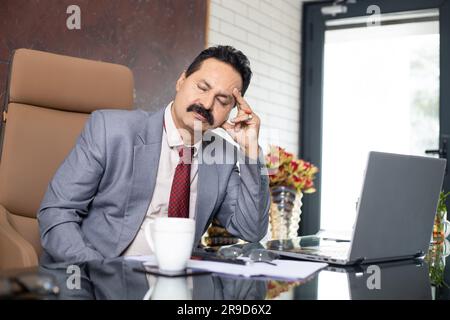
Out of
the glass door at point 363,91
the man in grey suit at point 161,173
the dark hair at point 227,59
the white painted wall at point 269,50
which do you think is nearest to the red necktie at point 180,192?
the man in grey suit at point 161,173

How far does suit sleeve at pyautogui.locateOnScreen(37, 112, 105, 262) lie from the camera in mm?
1279

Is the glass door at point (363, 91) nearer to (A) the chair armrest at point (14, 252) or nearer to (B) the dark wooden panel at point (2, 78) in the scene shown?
(B) the dark wooden panel at point (2, 78)

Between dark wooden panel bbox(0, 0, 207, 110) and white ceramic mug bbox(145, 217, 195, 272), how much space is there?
1.38 meters

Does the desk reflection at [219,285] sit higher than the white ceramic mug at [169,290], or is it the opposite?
the white ceramic mug at [169,290]

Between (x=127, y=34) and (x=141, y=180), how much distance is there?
1.22 meters

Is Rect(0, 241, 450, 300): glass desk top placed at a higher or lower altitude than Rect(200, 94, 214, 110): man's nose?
lower

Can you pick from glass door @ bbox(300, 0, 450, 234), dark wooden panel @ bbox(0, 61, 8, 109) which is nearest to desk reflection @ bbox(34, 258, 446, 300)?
dark wooden panel @ bbox(0, 61, 8, 109)

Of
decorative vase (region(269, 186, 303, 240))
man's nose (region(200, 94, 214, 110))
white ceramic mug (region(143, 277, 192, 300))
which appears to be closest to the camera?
white ceramic mug (region(143, 277, 192, 300))

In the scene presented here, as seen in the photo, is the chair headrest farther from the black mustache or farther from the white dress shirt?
the black mustache

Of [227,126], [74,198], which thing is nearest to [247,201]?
[227,126]

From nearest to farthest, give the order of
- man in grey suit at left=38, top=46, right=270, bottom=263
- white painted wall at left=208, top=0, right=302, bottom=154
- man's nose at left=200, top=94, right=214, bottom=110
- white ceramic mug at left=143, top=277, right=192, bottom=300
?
white ceramic mug at left=143, top=277, right=192, bottom=300
man in grey suit at left=38, top=46, right=270, bottom=263
man's nose at left=200, top=94, right=214, bottom=110
white painted wall at left=208, top=0, right=302, bottom=154

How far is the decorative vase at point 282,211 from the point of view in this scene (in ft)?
7.32

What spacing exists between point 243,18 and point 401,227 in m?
2.58

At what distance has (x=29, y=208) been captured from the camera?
5.35 feet
